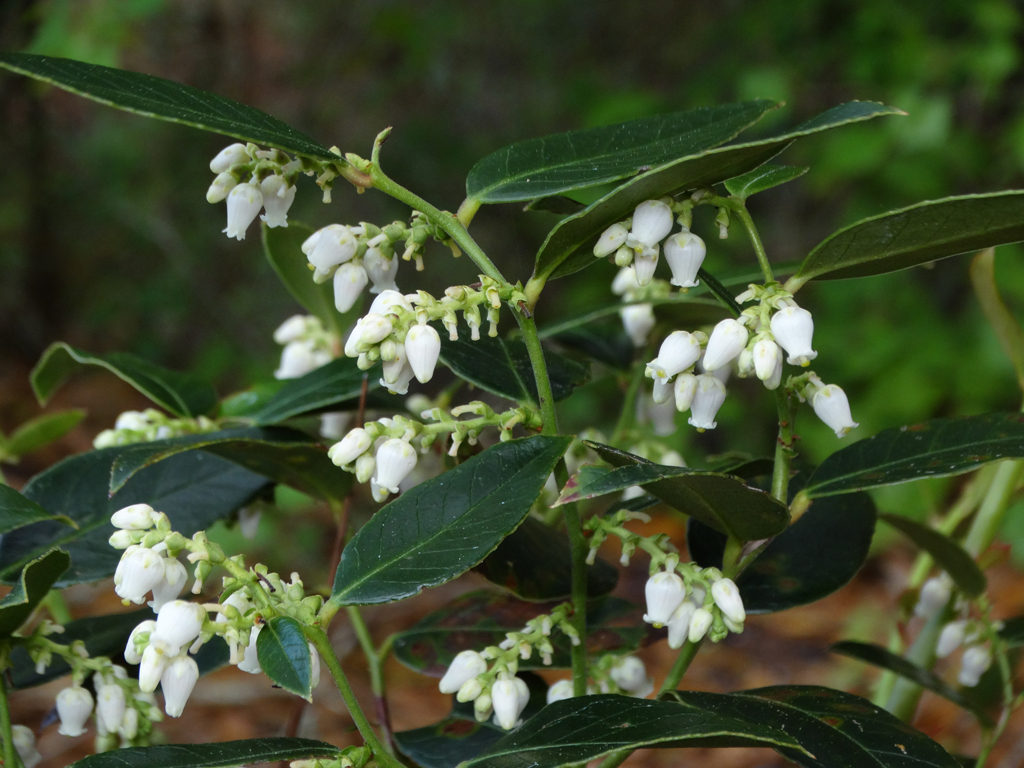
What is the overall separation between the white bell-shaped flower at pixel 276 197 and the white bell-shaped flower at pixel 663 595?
31 centimetres

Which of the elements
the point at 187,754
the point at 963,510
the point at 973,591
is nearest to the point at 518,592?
the point at 187,754

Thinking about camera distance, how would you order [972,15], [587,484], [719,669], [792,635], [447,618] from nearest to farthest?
[587,484], [447,618], [719,669], [792,635], [972,15]

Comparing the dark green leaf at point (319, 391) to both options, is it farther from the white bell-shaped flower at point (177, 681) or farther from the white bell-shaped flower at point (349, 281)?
the white bell-shaped flower at point (177, 681)

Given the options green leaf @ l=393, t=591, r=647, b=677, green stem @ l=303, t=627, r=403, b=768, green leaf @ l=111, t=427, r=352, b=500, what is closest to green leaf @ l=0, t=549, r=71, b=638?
green leaf @ l=111, t=427, r=352, b=500

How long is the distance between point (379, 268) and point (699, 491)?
0.24m

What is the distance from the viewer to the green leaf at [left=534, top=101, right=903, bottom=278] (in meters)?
0.46

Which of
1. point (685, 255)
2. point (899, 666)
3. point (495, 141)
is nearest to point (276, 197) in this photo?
point (685, 255)

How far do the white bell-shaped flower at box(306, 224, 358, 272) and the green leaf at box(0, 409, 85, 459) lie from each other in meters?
0.43

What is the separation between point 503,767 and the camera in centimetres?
48

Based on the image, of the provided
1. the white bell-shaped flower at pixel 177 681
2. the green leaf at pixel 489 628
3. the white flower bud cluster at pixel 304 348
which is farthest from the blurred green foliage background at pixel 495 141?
the white bell-shaped flower at pixel 177 681

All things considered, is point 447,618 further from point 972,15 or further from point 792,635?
point 972,15

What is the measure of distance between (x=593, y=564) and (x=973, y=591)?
1.10 ft

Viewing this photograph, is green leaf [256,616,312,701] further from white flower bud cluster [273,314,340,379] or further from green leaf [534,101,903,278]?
white flower bud cluster [273,314,340,379]

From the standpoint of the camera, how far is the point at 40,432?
0.88 metres
